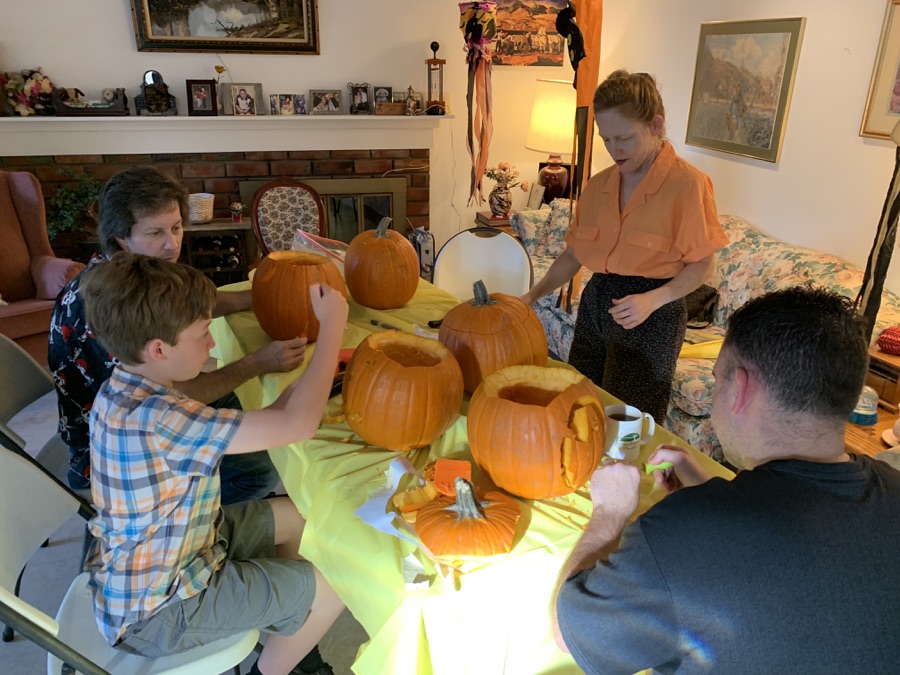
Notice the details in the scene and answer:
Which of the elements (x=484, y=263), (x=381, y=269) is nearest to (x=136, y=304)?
(x=381, y=269)

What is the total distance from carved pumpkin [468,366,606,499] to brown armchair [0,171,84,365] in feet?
9.50

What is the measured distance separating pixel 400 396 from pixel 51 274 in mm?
2887

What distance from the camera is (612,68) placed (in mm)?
4625

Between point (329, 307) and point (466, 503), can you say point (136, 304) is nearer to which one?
point (329, 307)

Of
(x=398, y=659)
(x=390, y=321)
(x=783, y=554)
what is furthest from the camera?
(x=390, y=321)

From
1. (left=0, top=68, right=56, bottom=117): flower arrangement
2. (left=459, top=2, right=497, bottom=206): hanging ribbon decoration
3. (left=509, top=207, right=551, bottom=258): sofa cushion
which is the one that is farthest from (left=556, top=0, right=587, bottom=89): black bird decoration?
(left=0, top=68, right=56, bottom=117): flower arrangement

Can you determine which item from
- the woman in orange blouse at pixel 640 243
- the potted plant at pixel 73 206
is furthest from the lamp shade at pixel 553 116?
the potted plant at pixel 73 206

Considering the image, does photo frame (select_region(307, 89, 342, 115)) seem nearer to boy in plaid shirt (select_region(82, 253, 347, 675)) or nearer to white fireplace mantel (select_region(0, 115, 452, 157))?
white fireplace mantel (select_region(0, 115, 452, 157))

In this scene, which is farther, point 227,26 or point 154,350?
point 227,26

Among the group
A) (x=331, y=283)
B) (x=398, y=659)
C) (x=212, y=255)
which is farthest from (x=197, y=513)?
(x=212, y=255)

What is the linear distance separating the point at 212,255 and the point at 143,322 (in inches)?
128

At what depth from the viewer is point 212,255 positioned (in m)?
4.18

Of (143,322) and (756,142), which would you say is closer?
(143,322)

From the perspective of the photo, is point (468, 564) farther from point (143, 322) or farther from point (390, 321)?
point (390, 321)
